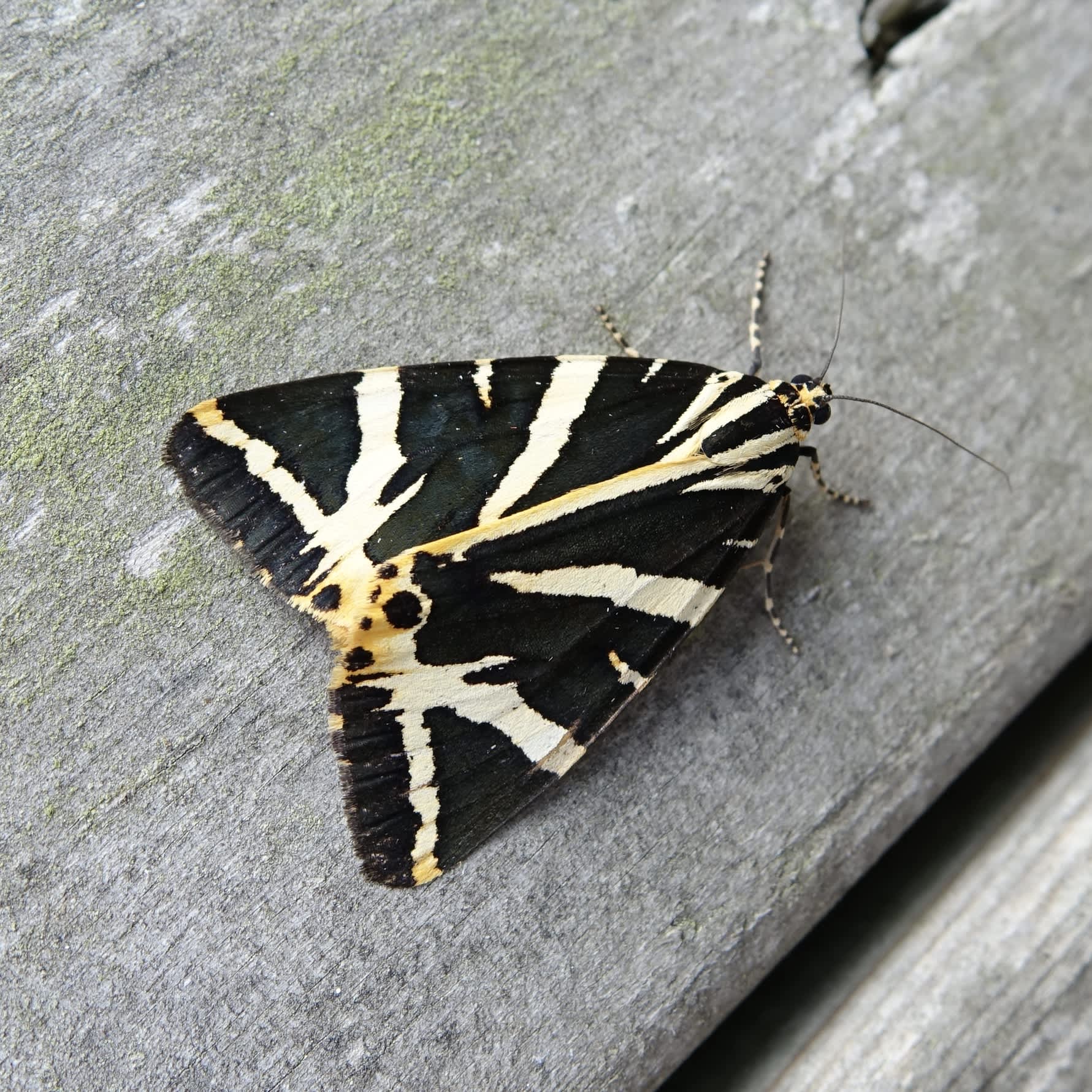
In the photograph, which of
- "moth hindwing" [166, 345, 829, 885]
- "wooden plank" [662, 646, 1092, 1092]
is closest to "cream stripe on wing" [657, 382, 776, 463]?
"moth hindwing" [166, 345, 829, 885]

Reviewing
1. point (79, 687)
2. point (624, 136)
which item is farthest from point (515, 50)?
point (79, 687)

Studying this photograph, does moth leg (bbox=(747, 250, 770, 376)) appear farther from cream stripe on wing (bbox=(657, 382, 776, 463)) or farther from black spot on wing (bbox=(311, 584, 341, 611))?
black spot on wing (bbox=(311, 584, 341, 611))

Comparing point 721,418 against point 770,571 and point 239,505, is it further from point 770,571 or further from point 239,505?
point 239,505

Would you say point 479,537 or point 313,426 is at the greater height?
point 313,426

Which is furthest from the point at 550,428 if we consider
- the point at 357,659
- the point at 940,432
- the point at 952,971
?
the point at 952,971

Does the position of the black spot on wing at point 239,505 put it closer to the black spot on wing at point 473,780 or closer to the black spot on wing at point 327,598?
the black spot on wing at point 327,598

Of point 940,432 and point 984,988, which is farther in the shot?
point 940,432
